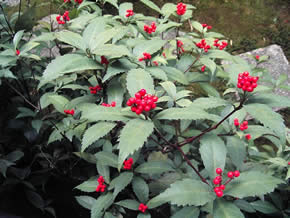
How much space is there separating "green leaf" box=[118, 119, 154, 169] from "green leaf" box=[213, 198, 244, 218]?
1.44 feet

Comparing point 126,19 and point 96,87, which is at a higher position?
point 126,19

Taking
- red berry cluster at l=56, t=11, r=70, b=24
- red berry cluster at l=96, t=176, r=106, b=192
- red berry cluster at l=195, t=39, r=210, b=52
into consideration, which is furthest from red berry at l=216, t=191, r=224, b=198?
red berry cluster at l=56, t=11, r=70, b=24

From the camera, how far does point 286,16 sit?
4227 mm

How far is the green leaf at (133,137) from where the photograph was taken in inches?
36.7

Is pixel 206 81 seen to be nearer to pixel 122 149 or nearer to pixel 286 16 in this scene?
pixel 122 149

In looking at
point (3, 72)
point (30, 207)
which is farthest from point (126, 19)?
point (30, 207)

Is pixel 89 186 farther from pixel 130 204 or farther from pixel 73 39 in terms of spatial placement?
pixel 73 39

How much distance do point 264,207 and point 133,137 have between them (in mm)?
1172

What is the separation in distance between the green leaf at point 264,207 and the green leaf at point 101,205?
0.89 meters

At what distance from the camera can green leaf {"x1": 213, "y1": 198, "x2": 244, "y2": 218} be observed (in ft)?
3.50

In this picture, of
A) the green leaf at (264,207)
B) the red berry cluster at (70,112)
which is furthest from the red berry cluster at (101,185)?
the green leaf at (264,207)

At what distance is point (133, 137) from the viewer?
0.96m

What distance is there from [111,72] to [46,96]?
2.20 feet

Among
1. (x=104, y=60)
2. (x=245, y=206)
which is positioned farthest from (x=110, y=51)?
(x=245, y=206)
